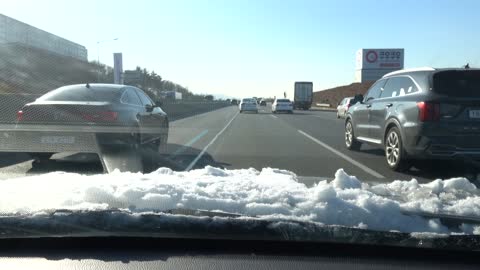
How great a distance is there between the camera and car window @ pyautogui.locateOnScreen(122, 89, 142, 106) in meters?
10.3

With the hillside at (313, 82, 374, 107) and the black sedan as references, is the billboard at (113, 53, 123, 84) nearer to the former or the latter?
the black sedan

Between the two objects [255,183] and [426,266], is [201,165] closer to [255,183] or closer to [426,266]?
[255,183]

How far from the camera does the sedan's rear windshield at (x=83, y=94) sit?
31.8 ft

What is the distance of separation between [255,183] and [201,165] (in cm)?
490

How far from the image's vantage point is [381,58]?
3794 inches

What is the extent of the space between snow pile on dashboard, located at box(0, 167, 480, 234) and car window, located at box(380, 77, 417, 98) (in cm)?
429

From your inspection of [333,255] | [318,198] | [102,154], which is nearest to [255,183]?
[318,198]

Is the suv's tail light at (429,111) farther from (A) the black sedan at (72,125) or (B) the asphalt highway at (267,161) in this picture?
(A) the black sedan at (72,125)

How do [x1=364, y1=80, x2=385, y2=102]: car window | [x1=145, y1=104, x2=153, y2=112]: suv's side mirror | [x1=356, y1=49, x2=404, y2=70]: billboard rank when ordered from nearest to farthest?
[x1=364, y1=80, x2=385, y2=102]: car window → [x1=145, y1=104, x2=153, y2=112]: suv's side mirror → [x1=356, y1=49, x2=404, y2=70]: billboard

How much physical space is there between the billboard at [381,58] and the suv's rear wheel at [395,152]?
292 feet

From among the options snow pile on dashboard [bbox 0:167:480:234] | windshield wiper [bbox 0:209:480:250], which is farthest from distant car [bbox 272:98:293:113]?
windshield wiper [bbox 0:209:480:250]

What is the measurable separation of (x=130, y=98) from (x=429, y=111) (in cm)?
543

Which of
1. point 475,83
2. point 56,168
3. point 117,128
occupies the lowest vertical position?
point 56,168

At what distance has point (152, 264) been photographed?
3.10m
